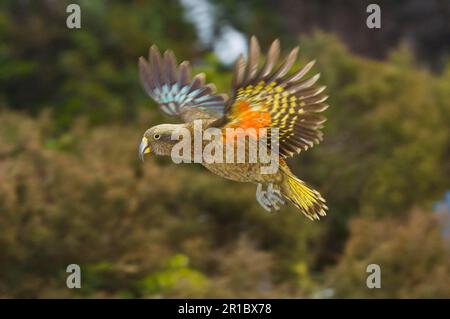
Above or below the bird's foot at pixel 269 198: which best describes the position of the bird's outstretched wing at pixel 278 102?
above

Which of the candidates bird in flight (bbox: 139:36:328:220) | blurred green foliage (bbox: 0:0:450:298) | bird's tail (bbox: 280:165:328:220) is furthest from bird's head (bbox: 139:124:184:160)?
blurred green foliage (bbox: 0:0:450:298)

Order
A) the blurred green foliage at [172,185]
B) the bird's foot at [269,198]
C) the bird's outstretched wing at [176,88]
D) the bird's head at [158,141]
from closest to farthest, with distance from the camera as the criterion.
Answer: the bird's foot at [269,198]
the bird's head at [158,141]
the bird's outstretched wing at [176,88]
the blurred green foliage at [172,185]

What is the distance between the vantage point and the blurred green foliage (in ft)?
29.0

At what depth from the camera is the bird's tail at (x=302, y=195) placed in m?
4.05

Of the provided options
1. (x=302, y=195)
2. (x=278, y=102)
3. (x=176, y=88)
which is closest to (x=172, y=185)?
(x=176, y=88)

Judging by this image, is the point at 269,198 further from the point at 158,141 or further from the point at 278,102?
the point at 158,141

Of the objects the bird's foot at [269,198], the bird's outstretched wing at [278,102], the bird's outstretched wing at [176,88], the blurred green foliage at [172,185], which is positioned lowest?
the bird's foot at [269,198]

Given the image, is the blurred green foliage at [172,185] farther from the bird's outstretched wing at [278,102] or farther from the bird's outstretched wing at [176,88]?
the bird's outstretched wing at [278,102]

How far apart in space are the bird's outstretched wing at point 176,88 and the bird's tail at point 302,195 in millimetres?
635

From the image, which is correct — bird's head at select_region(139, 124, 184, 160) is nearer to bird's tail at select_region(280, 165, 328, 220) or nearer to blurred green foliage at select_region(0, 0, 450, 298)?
bird's tail at select_region(280, 165, 328, 220)

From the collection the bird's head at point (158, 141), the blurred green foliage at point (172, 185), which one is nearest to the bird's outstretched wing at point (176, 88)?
the bird's head at point (158, 141)

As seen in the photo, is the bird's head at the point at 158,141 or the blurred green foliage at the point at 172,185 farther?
the blurred green foliage at the point at 172,185

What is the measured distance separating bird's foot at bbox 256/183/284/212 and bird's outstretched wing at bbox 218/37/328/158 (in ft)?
0.60

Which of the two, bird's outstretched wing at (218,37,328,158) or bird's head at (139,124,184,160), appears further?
bird's head at (139,124,184,160)
